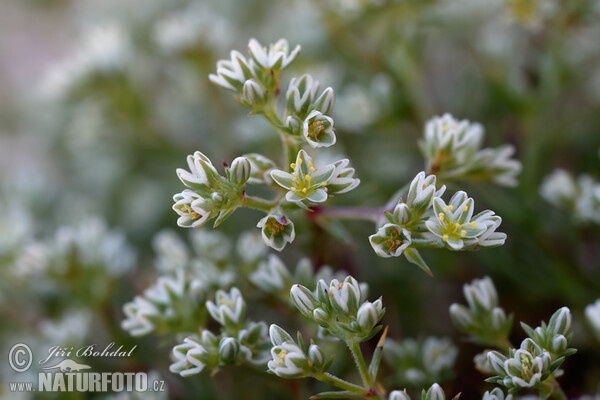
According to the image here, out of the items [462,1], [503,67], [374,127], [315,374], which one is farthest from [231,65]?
[462,1]

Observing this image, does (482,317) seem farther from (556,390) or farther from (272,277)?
(272,277)

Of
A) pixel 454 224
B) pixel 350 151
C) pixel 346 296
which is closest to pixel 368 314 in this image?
pixel 346 296

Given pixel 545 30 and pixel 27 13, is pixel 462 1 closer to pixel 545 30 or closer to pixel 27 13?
pixel 545 30

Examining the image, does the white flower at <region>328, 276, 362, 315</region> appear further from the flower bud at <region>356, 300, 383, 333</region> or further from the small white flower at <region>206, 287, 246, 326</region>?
the small white flower at <region>206, 287, 246, 326</region>

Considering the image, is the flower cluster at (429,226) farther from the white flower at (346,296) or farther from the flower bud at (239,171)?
the flower bud at (239,171)

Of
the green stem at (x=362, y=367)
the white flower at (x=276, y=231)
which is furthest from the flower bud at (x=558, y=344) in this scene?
the white flower at (x=276, y=231)

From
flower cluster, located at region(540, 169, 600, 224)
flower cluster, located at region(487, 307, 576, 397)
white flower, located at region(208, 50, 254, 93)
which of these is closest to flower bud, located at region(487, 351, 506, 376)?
flower cluster, located at region(487, 307, 576, 397)
